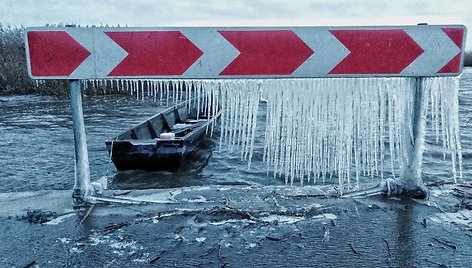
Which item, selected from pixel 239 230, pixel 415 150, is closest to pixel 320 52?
pixel 415 150

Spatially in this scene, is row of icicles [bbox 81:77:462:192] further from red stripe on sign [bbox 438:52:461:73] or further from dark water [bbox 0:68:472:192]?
dark water [bbox 0:68:472:192]

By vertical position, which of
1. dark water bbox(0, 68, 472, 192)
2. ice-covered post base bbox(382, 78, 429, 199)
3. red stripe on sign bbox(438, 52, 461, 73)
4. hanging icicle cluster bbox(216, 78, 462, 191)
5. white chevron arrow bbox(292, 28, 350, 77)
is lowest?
dark water bbox(0, 68, 472, 192)

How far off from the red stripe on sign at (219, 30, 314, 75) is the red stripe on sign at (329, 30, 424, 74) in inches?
11.2

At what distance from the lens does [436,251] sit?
2789 millimetres

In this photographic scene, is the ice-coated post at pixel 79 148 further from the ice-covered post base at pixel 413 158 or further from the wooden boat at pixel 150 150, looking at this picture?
the wooden boat at pixel 150 150

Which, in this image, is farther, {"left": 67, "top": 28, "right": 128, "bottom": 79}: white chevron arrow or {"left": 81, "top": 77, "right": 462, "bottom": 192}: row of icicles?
{"left": 81, "top": 77, "right": 462, "bottom": 192}: row of icicles

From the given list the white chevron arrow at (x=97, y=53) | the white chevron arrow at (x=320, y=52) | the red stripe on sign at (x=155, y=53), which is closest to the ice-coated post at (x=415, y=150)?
the white chevron arrow at (x=320, y=52)

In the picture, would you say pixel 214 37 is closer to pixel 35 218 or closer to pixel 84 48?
pixel 84 48

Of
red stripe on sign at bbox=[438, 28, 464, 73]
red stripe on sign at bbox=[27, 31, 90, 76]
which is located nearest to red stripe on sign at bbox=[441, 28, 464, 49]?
red stripe on sign at bbox=[438, 28, 464, 73]

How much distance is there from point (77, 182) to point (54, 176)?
695 cm

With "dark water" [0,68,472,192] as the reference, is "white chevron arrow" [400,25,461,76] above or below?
above

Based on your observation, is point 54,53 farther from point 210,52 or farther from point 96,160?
point 96,160

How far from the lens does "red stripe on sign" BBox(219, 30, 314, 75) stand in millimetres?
3207

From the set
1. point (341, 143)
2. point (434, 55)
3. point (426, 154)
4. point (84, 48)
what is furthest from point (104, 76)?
point (426, 154)
